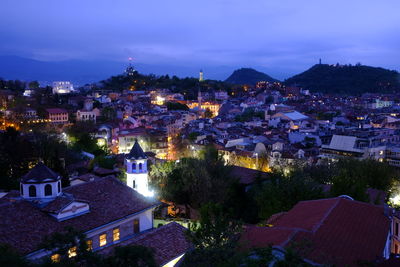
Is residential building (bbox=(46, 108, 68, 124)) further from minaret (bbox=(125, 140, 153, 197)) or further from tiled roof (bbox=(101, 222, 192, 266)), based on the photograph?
tiled roof (bbox=(101, 222, 192, 266))

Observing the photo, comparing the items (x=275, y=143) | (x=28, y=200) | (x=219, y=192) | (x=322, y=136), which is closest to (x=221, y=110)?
(x=322, y=136)

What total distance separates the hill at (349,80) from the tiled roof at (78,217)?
425ft

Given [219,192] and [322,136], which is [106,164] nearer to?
[219,192]

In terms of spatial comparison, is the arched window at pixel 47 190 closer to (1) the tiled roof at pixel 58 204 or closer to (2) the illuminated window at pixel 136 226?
(1) the tiled roof at pixel 58 204

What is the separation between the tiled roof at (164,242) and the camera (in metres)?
12.7

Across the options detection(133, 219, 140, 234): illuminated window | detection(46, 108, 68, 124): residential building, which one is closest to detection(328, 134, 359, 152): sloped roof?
detection(133, 219, 140, 234): illuminated window

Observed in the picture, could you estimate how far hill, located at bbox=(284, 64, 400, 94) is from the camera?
134m

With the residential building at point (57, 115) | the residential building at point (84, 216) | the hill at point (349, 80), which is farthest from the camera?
the hill at point (349, 80)

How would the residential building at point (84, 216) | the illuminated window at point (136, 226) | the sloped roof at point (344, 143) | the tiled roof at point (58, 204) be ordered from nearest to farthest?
1. the residential building at point (84, 216)
2. the tiled roof at point (58, 204)
3. the illuminated window at point (136, 226)
4. the sloped roof at point (344, 143)

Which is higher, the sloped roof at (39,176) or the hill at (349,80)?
the hill at (349,80)

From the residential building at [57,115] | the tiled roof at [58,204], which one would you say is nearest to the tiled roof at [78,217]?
the tiled roof at [58,204]

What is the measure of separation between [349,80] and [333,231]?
14133 cm

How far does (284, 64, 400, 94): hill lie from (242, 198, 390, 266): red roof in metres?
129

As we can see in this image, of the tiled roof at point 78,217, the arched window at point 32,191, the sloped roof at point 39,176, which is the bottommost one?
the tiled roof at point 78,217
